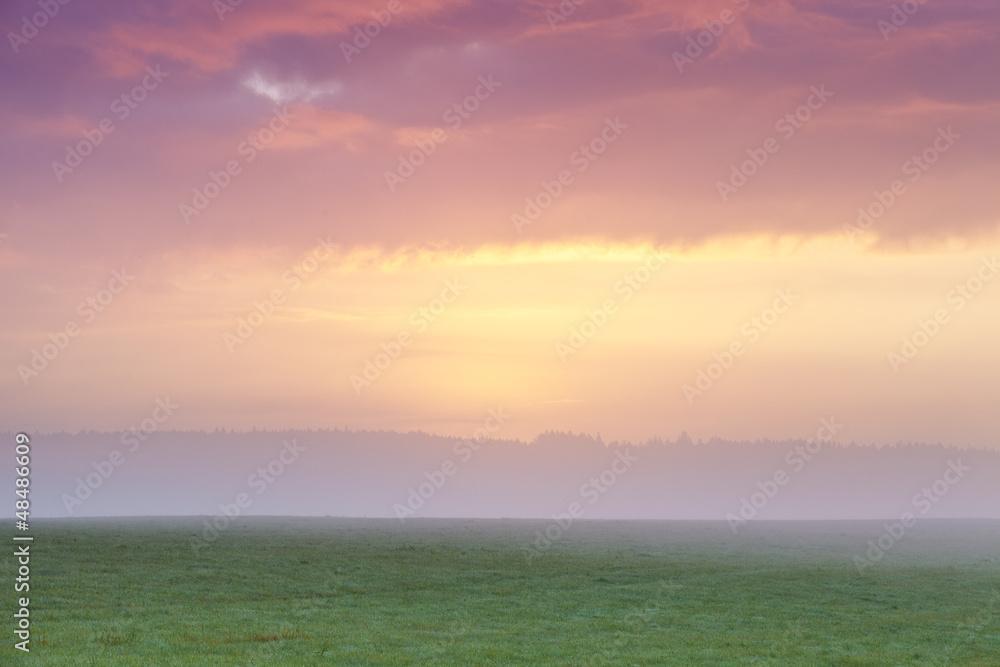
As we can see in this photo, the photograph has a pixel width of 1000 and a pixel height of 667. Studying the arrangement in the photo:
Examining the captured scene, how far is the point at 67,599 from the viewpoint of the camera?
5338 cm

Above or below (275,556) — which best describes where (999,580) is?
below

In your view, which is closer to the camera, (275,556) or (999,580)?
(999,580)

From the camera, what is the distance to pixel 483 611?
53.6m

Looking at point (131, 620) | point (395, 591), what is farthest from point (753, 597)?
point (131, 620)

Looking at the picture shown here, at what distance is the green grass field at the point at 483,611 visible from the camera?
3912cm

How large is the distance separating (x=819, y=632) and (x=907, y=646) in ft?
16.3

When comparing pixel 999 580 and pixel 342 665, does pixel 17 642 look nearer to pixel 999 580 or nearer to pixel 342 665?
pixel 342 665

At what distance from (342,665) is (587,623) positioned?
57.3 ft

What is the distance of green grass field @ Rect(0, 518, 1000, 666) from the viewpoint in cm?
3912

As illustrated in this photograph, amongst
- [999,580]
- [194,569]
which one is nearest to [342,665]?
[194,569]

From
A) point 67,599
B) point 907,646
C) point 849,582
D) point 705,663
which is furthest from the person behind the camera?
point 849,582

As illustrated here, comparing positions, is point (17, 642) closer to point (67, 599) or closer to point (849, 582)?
point (67, 599)

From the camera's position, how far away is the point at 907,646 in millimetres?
44031

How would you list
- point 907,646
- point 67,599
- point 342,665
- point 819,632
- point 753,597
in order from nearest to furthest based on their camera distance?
point 342,665, point 907,646, point 819,632, point 67,599, point 753,597
